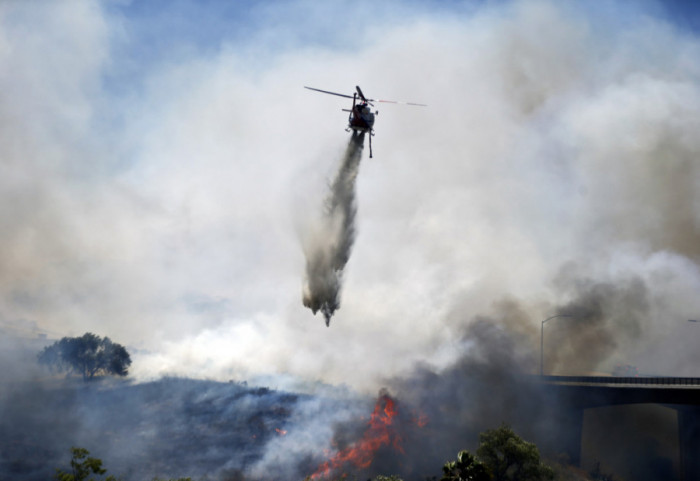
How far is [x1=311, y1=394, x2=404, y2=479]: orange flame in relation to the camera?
80812 mm

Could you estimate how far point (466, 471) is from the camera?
142 feet

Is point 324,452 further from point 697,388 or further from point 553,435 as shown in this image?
point 697,388

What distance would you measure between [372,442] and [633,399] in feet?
145

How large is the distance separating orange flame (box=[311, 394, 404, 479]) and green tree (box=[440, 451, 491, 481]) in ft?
131

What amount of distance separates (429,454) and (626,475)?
3942 cm

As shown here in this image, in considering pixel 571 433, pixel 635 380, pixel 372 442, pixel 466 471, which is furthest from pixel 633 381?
pixel 466 471

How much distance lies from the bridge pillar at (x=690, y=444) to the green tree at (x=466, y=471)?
193ft

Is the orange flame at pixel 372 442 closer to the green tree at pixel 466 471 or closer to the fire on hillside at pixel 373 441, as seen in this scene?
the fire on hillside at pixel 373 441

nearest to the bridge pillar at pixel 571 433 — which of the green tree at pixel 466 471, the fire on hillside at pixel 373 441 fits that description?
the fire on hillside at pixel 373 441

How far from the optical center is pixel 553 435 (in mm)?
87000

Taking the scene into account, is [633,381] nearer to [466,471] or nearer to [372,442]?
[372,442]

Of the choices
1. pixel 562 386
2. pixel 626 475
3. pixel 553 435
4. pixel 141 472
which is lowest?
pixel 141 472

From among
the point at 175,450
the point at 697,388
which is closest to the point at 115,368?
the point at 175,450

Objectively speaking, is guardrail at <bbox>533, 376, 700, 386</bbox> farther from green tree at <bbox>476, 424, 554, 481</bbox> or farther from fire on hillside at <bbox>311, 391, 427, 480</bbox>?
fire on hillside at <bbox>311, 391, 427, 480</bbox>
